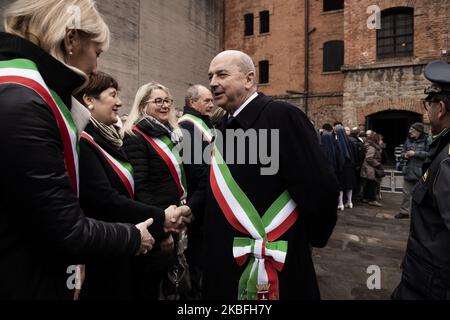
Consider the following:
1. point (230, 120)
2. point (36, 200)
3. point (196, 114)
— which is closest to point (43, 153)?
point (36, 200)

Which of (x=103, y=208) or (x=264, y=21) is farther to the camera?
(x=264, y=21)

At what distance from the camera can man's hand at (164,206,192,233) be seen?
6.94ft

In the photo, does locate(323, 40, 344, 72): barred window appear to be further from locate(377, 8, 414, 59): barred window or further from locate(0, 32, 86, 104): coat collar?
locate(0, 32, 86, 104): coat collar

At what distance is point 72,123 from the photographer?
1254 mm

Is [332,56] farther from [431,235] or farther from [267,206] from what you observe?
[267,206]

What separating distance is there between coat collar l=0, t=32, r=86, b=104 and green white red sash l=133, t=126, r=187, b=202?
1.50 m

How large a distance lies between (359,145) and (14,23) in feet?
29.2

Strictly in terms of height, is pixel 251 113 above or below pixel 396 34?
below

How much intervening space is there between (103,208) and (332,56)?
753 inches

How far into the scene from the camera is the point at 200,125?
332cm

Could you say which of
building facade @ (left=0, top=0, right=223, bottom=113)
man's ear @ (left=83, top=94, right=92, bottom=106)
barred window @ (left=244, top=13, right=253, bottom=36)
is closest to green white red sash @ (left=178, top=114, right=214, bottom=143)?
man's ear @ (left=83, top=94, right=92, bottom=106)

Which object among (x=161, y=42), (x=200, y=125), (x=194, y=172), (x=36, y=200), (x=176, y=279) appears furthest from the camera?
(x=161, y=42)
